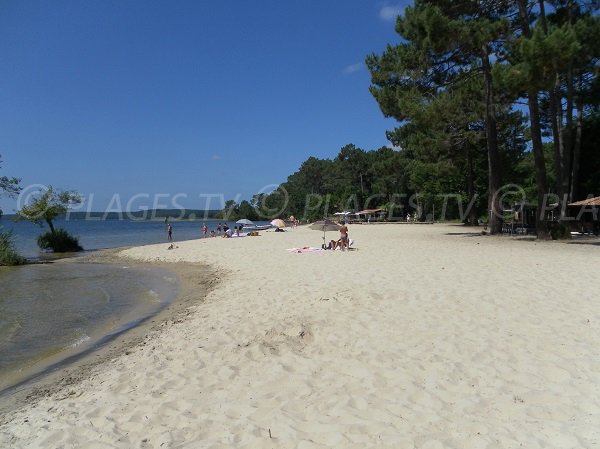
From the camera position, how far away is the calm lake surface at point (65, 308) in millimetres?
6933

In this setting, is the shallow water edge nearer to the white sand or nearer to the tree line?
the white sand

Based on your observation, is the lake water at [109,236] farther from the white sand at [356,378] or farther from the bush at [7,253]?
the white sand at [356,378]

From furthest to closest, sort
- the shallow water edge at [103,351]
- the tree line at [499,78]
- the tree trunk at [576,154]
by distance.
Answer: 1. the tree trunk at [576,154]
2. the tree line at [499,78]
3. the shallow water edge at [103,351]

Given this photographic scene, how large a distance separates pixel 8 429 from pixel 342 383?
130 inches

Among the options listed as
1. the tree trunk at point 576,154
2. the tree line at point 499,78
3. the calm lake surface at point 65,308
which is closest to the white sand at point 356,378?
the calm lake surface at point 65,308

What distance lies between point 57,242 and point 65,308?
2207 cm

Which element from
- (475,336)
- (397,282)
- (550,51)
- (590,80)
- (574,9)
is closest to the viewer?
(475,336)

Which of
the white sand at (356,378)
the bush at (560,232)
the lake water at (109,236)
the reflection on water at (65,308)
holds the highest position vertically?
the bush at (560,232)

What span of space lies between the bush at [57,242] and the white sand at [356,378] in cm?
2528

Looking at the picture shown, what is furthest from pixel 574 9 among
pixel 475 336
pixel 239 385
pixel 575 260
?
pixel 239 385

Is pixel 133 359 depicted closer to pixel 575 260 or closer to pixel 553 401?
pixel 553 401

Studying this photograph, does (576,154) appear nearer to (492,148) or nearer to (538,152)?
(492,148)

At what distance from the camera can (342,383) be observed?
4.50 m

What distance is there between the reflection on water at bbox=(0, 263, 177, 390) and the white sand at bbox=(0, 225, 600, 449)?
1.68 m
